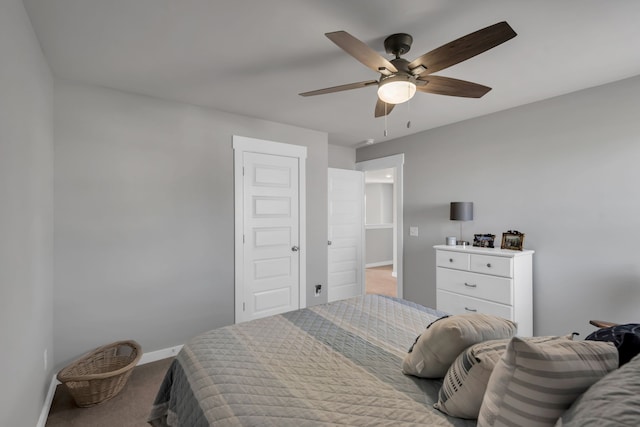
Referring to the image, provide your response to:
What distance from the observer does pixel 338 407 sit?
43.9 inches

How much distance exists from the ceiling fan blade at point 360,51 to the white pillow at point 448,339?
1336 millimetres

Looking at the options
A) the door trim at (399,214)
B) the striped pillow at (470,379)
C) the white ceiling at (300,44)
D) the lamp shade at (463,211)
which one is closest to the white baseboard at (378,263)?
the door trim at (399,214)

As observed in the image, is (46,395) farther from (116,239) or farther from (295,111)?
(295,111)

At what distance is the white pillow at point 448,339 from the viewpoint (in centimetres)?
122

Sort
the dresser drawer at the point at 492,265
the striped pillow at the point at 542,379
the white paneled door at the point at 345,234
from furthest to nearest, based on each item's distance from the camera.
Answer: the white paneled door at the point at 345,234 → the dresser drawer at the point at 492,265 → the striped pillow at the point at 542,379

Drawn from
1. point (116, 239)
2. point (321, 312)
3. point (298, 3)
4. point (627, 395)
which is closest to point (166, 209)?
point (116, 239)

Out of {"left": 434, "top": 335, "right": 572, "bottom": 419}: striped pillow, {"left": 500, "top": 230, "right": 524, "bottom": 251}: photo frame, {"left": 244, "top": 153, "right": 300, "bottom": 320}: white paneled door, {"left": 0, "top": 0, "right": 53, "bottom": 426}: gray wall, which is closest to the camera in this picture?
{"left": 434, "top": 335, "right": 572, "bottom": 419}: striped pillow

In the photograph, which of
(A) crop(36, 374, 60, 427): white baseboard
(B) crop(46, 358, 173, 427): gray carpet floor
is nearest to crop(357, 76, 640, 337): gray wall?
(B) crop(46, 358, 173, 427): gray carpet floor

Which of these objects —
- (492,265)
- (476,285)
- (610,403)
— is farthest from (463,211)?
(610,403)

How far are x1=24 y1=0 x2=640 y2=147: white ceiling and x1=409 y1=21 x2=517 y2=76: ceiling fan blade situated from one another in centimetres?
26

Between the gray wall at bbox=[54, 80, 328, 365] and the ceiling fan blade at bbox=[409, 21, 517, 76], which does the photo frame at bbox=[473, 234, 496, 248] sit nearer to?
the ceiling fan blade at bbox=[409, 21, 517, 76]

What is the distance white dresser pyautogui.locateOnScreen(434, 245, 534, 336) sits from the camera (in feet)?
8.96

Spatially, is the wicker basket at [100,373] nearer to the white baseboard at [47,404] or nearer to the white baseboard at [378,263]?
the white baseboard at [47,404]

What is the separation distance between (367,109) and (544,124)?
1712 millimetres
